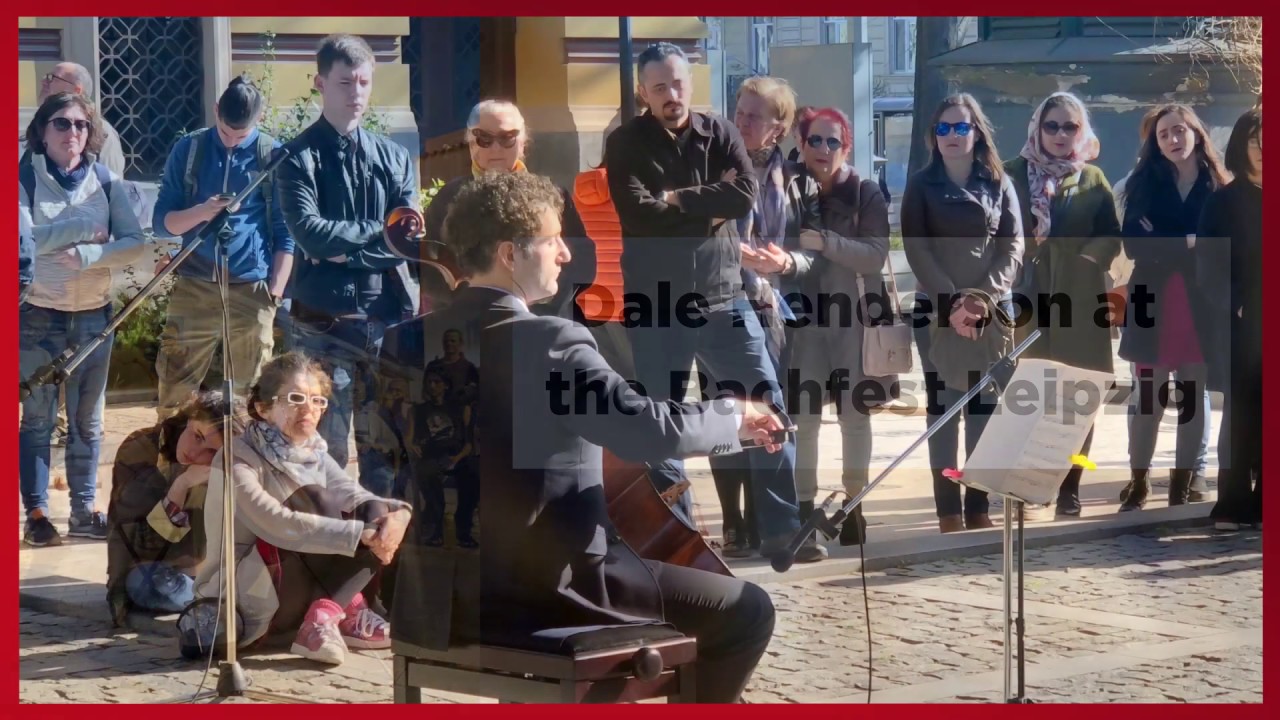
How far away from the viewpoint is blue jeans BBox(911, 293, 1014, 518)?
5.07 meters

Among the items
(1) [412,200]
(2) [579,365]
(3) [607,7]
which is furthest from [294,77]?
(2) [579,365]

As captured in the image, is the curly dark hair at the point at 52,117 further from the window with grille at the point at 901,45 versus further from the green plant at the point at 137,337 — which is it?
the window with grille at the point at 901,45

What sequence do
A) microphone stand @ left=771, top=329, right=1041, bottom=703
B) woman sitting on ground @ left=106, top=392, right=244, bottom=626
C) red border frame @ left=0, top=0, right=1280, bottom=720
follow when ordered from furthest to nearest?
woman sitting on ground @ left=106, top=392, right=244, bottom=626 < red border frame @ left=0, top=0, right=1280, bottom=720 < microphone stand @ left=771, top=329, right=1041, bottom=703

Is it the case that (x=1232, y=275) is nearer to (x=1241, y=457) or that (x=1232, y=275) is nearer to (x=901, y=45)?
(x=1241, y=457)

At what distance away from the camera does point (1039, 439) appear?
405 cm

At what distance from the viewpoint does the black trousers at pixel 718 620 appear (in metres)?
3.86

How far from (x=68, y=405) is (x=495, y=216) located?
5.98 ft

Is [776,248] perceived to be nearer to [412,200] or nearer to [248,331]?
[412,200]

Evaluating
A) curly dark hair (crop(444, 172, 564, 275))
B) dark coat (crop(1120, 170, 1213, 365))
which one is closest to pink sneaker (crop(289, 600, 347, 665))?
curly dark hair (crop(444, 172, 564, 275))

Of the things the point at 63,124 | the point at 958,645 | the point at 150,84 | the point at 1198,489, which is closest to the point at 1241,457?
the point at 1198,489

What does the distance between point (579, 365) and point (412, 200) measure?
114cm

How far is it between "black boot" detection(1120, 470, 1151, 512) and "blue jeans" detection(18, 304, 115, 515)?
10.2ft

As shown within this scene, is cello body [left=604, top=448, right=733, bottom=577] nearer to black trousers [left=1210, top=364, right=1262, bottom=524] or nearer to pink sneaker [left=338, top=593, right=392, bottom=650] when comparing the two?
pink sneaker [left=338, top=593, right=392, bottom=650]

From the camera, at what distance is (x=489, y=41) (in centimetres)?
461
